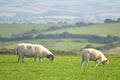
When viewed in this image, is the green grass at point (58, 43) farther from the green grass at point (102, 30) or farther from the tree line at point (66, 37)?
the green grass at point (102, 30)

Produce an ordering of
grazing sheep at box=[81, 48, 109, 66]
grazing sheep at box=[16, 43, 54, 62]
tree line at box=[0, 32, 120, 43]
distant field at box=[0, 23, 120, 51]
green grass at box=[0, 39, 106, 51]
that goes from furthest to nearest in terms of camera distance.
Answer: tree line at box=[0, 32, 120, 43] → green grass at box=[0, 39, 106, 51] → distant field at box=[0, 23, 120, 51] → grazing sheep at box=[16, 43, 54, 62] → grazing sheep at box=[81, 48, 109, 66]

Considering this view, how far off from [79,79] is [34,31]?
113 m

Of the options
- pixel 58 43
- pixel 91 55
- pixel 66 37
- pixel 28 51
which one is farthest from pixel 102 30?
pixel 91 55

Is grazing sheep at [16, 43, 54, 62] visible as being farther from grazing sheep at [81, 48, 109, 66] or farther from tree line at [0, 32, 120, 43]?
tree line at [0, 32, 120, 43]

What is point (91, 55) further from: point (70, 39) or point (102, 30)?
point (102, 30)

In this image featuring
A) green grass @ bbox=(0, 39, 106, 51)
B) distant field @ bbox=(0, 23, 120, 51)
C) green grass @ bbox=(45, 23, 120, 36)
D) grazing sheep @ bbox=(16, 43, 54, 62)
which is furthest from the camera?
green grass @ bbox=(45, 23, 120, 36)

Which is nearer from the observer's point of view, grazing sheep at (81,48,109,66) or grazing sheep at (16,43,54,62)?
grazing sheep at (81,48,109,66)

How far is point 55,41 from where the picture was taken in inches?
4446

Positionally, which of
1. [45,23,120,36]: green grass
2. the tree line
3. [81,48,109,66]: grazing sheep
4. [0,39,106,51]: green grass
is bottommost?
[0,39,106,51]: green grass

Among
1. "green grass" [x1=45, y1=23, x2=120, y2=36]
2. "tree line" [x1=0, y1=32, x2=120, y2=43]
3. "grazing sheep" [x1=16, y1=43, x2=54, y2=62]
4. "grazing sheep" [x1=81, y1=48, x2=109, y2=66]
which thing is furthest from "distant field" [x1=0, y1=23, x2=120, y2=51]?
"grazing sheep" [x1=81, y1=48, x2=109, y2=66]

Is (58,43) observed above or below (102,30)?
below

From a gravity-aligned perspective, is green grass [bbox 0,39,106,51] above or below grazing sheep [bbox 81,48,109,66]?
below

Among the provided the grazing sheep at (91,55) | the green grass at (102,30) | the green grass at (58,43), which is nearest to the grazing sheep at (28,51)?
the grazing sheep at (91,55)

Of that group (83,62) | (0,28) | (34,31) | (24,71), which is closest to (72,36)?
(34,31)
